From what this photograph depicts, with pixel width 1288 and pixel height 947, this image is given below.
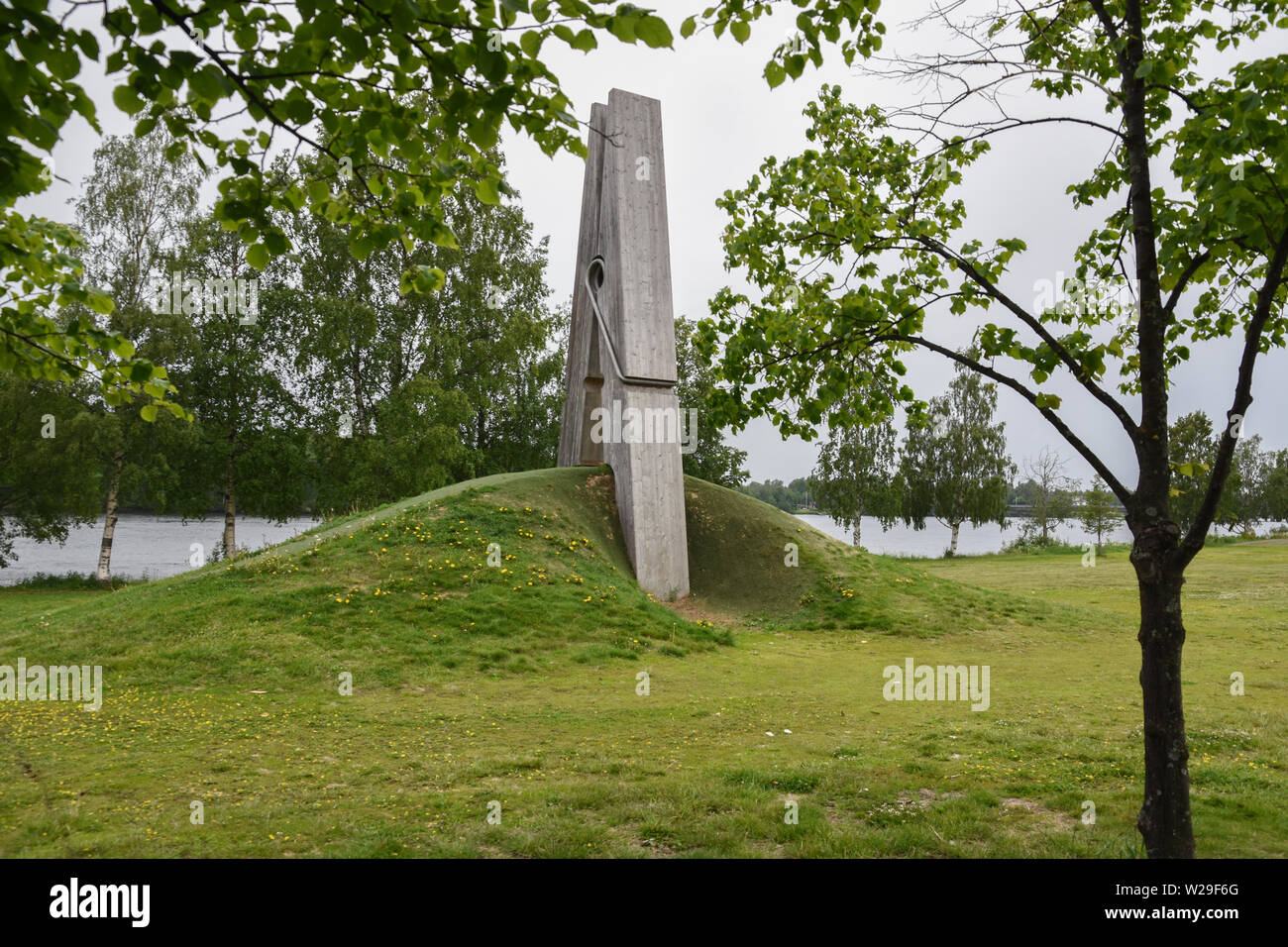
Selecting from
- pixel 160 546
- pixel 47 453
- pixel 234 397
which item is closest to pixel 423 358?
pixel 234 397

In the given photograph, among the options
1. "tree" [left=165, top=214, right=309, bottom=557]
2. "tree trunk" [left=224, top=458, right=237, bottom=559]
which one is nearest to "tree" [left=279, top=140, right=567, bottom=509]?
"tree" [left=165, top=214, right=309, bottom=557]

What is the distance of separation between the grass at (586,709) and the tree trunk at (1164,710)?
42 cm

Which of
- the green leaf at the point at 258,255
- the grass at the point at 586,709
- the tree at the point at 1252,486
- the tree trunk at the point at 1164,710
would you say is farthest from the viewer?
the tree at the point at 1252,486

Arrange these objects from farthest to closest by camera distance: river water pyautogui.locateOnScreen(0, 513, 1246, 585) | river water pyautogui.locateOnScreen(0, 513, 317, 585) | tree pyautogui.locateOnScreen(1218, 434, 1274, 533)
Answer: tree pyautogui.locateOnScreen(1218, 434, 1274, 533), river water pyautogui.locateOnScreen(0, 513, 1246, 585), river water pyautogui.locateOnScreen(0, 513, 317, 585)

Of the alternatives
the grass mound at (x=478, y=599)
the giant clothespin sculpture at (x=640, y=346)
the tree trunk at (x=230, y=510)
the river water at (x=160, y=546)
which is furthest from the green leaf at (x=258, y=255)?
the river water at (x=160, y=546)

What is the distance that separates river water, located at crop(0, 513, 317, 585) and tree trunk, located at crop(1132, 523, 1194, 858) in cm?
2902

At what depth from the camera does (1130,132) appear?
509 cm

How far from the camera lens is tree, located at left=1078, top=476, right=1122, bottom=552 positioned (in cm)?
5362

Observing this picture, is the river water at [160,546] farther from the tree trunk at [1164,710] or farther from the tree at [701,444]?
the tree trunk at [1164,710]

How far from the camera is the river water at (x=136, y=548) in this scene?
37438mm

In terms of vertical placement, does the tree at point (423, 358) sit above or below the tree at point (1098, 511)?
A: above

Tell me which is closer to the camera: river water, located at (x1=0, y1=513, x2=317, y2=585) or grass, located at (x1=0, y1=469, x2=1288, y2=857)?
grass, located at (x1=0, y1=469, x2=1288, y2=857)

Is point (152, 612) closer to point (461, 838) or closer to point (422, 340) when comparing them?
point (461, 838)

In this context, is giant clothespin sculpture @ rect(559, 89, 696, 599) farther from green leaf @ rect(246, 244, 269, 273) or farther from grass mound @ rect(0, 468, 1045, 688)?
green leaf @ rect(246, 244, 269, 273)
